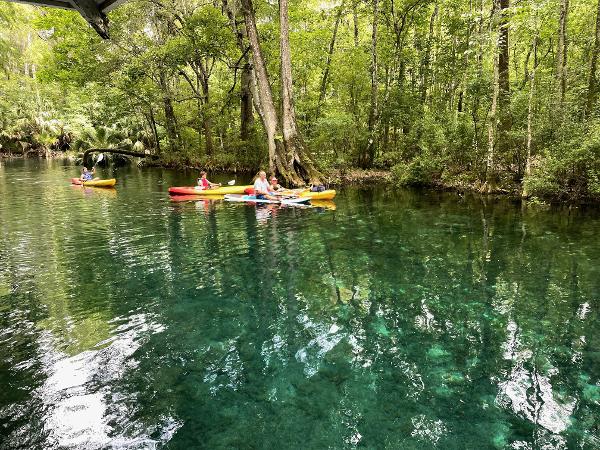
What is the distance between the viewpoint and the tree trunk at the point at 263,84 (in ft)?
59.7

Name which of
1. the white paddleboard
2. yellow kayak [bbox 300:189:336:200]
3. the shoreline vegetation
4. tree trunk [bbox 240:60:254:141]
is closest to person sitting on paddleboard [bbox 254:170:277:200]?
the white paddleboard

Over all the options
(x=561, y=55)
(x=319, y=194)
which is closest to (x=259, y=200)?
(x=319, y=194)

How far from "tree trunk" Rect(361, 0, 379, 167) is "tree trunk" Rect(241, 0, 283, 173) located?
519 centimetres

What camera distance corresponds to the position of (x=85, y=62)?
2552 cm

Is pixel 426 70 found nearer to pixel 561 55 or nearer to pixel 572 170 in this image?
pixel 561 55

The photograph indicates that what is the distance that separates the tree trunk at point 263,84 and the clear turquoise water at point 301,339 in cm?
834

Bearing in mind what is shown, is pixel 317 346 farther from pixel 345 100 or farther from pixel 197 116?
pixel 197 116

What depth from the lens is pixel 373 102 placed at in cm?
2084

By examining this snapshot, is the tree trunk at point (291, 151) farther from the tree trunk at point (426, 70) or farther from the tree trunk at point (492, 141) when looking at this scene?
the tree trunk at point (426, 70)

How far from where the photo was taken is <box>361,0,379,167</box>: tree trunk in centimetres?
1912

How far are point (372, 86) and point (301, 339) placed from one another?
18.2 metres

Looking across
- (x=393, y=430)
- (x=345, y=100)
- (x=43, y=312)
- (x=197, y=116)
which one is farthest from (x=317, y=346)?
(x=197, y=116)

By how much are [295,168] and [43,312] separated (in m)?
13.3

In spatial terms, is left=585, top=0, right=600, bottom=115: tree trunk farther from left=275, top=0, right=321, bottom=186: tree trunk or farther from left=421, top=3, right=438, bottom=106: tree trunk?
left=275, top=0, right=321, bottom=186: tree trunk
